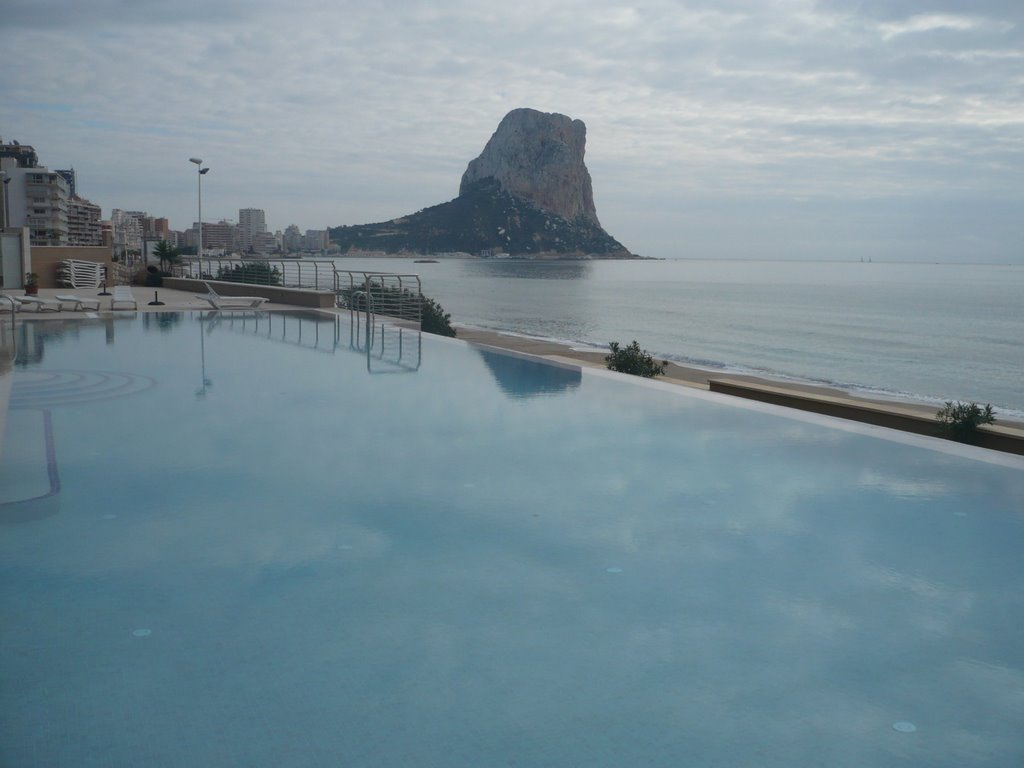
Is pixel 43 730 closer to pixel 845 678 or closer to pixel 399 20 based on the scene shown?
pixel 845 678

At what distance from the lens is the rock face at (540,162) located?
10731cm

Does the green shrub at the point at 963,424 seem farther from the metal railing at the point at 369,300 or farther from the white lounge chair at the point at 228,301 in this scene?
the white lounge chair at the point at 228,301

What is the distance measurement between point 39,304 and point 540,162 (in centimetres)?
9919

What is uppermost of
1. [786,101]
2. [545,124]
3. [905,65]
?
[545,124]

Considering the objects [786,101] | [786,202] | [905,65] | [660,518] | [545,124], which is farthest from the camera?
[545,124]

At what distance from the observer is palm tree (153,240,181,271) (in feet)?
75.9

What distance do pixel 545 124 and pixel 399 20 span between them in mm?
102518

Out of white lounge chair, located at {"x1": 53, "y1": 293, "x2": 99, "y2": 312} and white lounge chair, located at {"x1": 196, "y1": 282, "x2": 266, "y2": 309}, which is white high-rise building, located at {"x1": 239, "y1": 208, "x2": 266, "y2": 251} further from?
white lounge chair, located at {"x1": 53, "y1": 293, "x2": 99, "y2": 312}

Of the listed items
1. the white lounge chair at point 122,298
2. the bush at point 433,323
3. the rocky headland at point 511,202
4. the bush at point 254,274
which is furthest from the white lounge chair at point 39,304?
the rocky headland at point 511,202

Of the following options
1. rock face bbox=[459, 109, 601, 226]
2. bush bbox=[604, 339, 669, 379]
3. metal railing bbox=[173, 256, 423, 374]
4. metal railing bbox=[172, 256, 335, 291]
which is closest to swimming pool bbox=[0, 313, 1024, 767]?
metal railing bbox=[173, 256, 423, 374]

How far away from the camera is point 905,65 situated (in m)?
19.0

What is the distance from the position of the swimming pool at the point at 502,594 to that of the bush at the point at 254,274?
45.1ft

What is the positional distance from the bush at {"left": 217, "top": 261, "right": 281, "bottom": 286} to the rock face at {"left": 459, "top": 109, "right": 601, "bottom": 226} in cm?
8932

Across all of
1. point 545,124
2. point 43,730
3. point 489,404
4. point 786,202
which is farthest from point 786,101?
point 545,124
